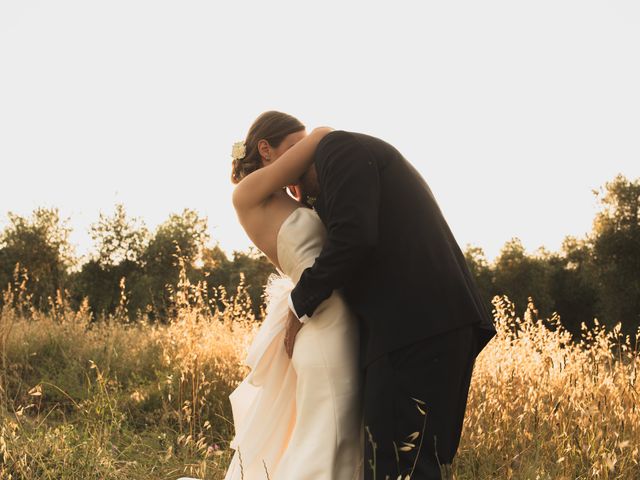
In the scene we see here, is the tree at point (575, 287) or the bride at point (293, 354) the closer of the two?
the bride at point (293, 354)

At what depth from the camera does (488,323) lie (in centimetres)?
279

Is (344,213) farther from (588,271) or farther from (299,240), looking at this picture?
(588,271)

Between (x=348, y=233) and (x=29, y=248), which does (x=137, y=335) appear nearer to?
(x=348, y=233)

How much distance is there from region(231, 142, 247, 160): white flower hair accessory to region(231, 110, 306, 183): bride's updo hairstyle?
0.01m

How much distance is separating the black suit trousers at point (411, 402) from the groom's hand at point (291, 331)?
1.85ft

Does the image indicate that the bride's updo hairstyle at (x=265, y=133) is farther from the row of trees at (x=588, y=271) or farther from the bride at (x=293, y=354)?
the row of trees at (x=588, y=271)

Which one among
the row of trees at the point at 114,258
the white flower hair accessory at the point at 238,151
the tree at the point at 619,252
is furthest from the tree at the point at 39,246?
the white flower hair accessory at the point at 238,151

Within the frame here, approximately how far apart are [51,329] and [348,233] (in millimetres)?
6938

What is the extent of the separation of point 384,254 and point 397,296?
0.61 feet

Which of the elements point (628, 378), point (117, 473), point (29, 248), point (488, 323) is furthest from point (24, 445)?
Answer: point (29, 248)

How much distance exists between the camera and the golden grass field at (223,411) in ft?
11.8

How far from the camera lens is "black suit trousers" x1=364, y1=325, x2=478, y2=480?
2574mm

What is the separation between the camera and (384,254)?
105 inches

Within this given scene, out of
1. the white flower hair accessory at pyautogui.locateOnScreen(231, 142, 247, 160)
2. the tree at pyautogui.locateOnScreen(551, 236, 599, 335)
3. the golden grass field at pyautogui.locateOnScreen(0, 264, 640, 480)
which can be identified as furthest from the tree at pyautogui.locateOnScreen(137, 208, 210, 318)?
the white flower hair accessory at pyautogui.locateOnScreen(231, 142, 247, 160)
